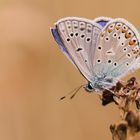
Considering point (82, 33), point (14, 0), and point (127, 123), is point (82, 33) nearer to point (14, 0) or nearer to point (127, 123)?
point (127, 123)

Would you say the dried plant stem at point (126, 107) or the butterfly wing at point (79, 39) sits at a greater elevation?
the butterfly wing at point (79, 39)

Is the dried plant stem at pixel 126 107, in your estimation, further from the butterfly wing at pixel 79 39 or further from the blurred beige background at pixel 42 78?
the blurred beige background at pixel 42 78

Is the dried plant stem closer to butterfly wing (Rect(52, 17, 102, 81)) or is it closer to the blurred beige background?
butterfly wing (Rect(52, 17, 102, 81))

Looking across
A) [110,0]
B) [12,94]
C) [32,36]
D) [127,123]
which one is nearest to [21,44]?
[32,36]

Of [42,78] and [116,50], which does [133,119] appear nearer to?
[116,50]

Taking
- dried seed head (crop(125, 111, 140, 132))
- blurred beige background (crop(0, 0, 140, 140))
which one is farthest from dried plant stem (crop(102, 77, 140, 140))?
blurred beige background (crop(0, 0, 140, 140))

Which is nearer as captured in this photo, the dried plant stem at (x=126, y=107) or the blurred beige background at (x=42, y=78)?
the dried plant stem at (x=126, y=107)

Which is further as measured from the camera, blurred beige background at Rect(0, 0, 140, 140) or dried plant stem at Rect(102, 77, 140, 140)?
blurred beige background at Rect(0, 0, 140, 140)

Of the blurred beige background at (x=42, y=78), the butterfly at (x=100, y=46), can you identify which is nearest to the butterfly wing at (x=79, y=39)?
the butterfly at (x=100, y=46)

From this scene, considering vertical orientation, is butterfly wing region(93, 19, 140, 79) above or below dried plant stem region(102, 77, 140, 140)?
above
